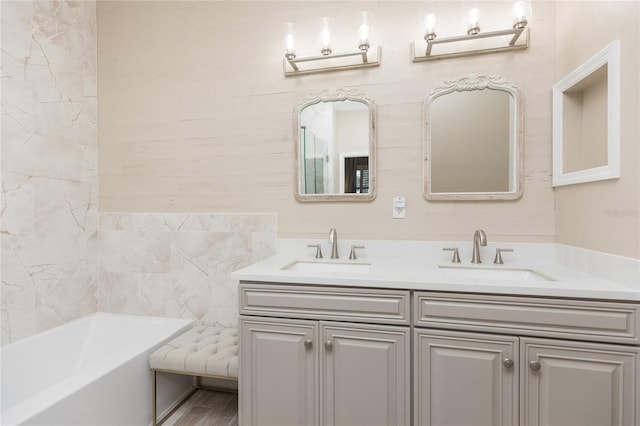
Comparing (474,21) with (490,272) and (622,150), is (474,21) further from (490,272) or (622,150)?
(490,272)

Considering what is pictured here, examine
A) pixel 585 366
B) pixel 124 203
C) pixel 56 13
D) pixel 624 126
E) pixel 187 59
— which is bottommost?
pixel 585 366

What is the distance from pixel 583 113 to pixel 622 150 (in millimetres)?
450

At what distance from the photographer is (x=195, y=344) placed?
1975 millimetres

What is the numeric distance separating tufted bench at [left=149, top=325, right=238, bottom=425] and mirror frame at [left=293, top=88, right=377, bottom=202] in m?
0.97

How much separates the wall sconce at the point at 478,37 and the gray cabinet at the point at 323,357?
1.36m

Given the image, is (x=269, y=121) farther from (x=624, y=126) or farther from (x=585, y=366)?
(x=585, y=366)

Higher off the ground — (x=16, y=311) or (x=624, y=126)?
(x=624, y=126)

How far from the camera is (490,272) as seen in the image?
174 cm

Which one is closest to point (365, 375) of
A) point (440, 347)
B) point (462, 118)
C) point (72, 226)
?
point (440, 347)

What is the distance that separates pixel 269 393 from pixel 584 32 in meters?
2.18

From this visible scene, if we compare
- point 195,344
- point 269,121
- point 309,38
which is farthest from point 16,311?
point 309,38

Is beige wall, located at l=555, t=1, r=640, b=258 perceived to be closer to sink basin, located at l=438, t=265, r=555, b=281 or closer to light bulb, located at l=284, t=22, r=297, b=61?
sink basin, located at l=438, t=265, r=555, b=281

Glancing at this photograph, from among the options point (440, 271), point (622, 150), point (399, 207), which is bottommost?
point (440, 271)

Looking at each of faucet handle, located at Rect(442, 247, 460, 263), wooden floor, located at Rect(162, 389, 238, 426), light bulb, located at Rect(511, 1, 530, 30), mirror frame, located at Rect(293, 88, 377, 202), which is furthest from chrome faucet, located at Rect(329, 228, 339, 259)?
light bulb, located at Rect(511, 1, 530, 30)
